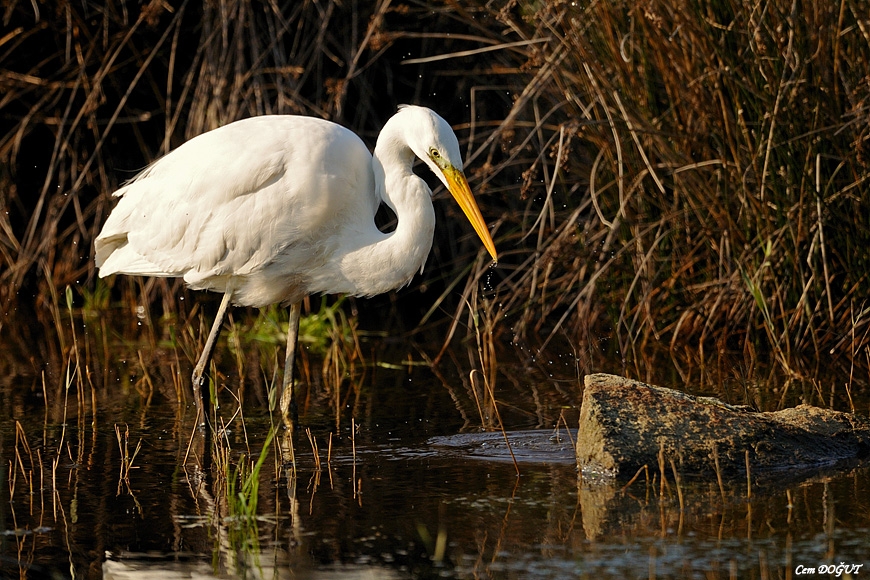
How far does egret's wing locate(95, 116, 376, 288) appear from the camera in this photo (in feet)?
17.3

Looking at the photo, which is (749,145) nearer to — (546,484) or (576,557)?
(546,484)

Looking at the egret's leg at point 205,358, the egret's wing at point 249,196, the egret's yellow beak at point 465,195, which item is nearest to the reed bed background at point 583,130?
the egret's yellow beak at point 465,195

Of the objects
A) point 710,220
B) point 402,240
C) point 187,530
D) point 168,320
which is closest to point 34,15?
point 168,320

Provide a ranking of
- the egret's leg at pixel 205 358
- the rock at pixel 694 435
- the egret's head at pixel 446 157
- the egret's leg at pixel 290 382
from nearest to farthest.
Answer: the rock at pixel 694 435
the egret's head at pixel 446 157
the egret's leg at pixel 290 382
the egret's leg at pixel 205 358

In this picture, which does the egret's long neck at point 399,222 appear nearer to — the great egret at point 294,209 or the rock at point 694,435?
the great egret at point 294,209

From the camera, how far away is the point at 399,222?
5.26m

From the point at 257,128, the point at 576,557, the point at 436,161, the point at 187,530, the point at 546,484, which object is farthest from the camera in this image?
the point at 257,128

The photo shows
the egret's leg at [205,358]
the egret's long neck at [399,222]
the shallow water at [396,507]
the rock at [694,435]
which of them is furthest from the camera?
the egret's leg at [205,358]

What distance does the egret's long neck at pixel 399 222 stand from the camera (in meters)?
5.18

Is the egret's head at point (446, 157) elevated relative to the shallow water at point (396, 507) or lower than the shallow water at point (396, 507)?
elevated

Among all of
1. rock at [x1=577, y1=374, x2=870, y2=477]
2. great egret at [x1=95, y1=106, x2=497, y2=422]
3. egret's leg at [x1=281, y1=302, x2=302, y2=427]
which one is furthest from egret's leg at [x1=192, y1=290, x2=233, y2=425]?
rock at [x1=577, y1=374, x2=870, y2=477]

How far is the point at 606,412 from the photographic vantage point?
158 inches

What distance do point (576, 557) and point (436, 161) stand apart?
225 centimetres

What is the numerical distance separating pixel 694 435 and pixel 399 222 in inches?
70.9
